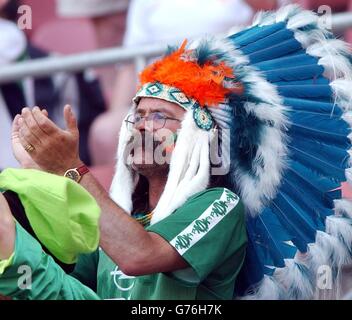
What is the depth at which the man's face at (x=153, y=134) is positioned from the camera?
3852mm

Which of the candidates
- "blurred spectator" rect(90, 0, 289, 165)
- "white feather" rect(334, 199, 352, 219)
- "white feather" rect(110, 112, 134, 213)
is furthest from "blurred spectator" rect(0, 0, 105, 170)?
"white feather" rect(334, 199, 352, 219)

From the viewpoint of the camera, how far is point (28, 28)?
20.2 ft

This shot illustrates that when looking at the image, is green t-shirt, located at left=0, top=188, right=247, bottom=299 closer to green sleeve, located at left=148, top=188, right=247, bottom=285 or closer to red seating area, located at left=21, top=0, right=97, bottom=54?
green sleeve, located at left=148, top=188, right=247, bottom=285

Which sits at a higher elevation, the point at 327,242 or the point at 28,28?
the point at 28,28

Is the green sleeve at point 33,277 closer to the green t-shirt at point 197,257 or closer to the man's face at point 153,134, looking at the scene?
the green t-shirt at point 197,257

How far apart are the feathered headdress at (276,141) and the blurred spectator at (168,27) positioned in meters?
1.65

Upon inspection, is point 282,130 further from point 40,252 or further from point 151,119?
point 40,252

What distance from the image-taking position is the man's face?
385 centimetres

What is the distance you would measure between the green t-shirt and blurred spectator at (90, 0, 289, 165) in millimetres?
1796

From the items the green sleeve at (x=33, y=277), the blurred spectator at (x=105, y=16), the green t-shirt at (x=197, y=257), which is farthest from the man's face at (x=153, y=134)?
the blurred spectator at (x=105, y=16)

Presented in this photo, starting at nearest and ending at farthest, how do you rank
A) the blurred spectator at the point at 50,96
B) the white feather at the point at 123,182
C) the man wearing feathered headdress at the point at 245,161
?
the man wearing feathered headdress at the point at 245,161, the white feather at the point at 123,182, the blurred spectator at the point at 50,96

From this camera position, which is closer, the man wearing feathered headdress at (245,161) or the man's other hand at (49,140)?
the man's other hand at (49,140)
